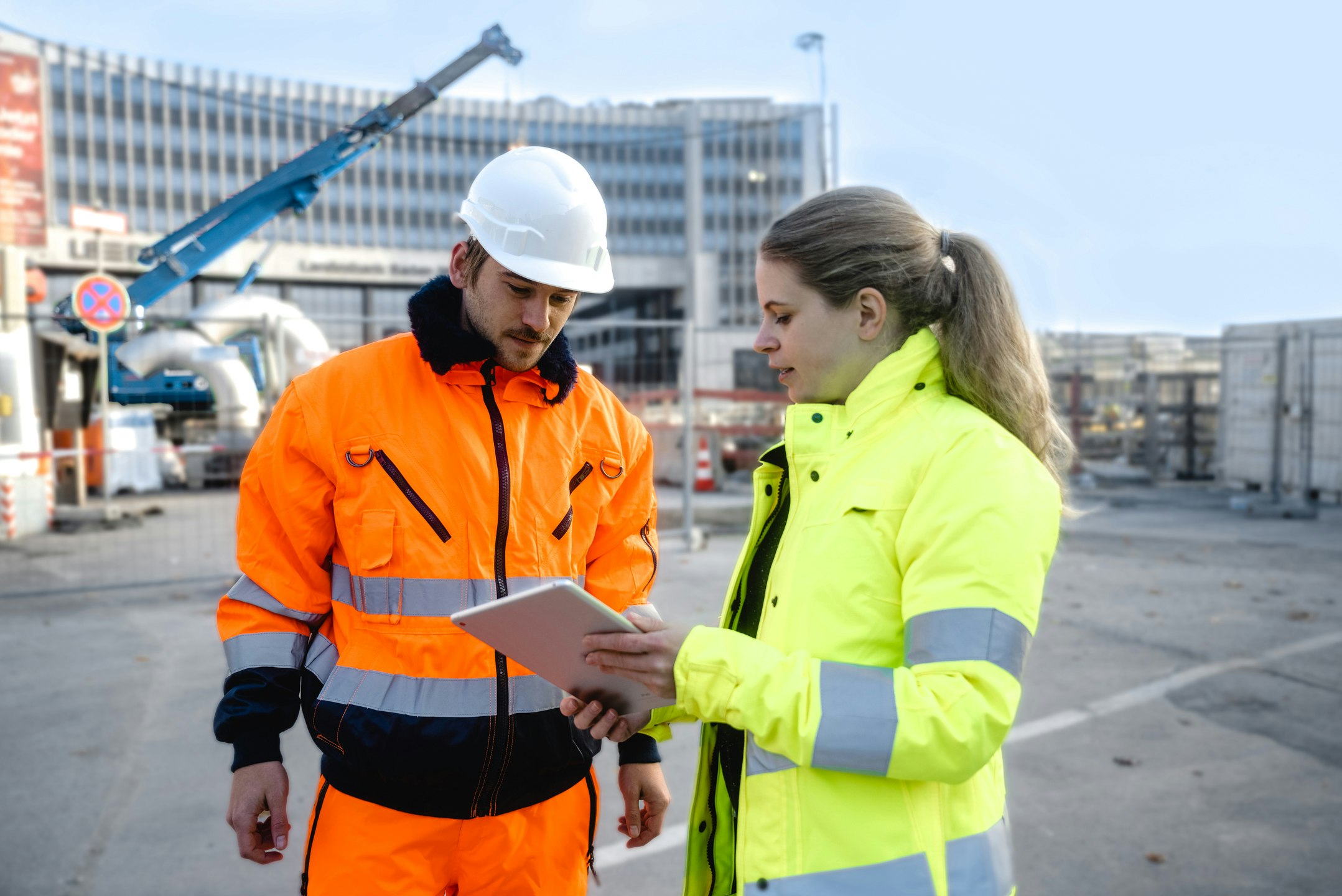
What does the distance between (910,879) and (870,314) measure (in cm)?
94

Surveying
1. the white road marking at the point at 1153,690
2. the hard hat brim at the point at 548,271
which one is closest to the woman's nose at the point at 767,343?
the hard hat brim at the point at 548,271

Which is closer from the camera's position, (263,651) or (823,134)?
(263,651)

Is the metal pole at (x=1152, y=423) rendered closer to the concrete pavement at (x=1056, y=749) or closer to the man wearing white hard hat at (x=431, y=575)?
the concrete pavement at (x=1056, y=749)

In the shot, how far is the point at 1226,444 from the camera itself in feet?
50.7

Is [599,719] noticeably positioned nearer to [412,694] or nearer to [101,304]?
[412,694]

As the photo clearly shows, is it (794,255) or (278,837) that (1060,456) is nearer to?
(794,255)

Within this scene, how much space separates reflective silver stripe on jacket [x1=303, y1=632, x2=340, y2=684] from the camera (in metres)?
1.96

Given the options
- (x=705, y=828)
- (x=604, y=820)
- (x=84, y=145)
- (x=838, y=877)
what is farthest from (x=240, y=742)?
(x=84, y=145)

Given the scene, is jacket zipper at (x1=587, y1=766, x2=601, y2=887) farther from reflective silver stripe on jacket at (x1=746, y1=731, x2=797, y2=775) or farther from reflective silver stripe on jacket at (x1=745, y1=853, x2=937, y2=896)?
reflective silver stripe on jacket at (x1=745, y1=853, x2=937, y2=896)

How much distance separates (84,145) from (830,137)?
62.5 m

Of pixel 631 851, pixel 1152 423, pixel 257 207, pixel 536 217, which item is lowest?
pixel 631 851

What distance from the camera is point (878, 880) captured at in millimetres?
1396

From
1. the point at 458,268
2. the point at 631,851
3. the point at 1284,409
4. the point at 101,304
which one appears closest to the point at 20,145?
the point at 101,304

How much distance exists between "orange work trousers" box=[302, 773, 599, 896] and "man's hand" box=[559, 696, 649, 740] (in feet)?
1.00
